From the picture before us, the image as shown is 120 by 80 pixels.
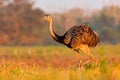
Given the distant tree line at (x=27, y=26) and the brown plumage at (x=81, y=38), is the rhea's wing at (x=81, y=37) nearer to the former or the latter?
the brown plumage at (x=81, y=38)

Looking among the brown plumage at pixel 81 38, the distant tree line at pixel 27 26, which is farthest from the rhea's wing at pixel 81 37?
the distant tree line at pixel 27 26

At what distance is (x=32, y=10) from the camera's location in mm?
58938

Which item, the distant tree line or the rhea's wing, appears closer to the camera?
the rhea's wing

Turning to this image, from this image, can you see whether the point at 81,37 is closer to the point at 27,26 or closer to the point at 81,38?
the point at 81,38

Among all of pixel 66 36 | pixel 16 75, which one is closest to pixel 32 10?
pixel 66 36

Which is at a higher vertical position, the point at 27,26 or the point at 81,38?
the point at 81,38

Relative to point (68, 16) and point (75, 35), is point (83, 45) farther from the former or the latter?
point (68, 16)

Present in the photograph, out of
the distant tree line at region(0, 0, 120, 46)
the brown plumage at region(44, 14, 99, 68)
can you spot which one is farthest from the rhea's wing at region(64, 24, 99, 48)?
the distant tree line at region(0, 0, 120, 46)

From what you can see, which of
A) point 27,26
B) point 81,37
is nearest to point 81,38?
point 81,37

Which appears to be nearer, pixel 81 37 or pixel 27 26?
pixel 81 37

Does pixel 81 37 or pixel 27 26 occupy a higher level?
pixel 81 37

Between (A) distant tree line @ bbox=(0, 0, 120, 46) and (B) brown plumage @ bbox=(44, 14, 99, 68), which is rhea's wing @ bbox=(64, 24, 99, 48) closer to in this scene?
(B) brown plumage @ bbox=(44, 14, 99, 68)

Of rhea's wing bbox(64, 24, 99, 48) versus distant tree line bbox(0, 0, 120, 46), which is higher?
rhea's wing bbox(64, 24, 99, 48)

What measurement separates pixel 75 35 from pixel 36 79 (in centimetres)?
612
